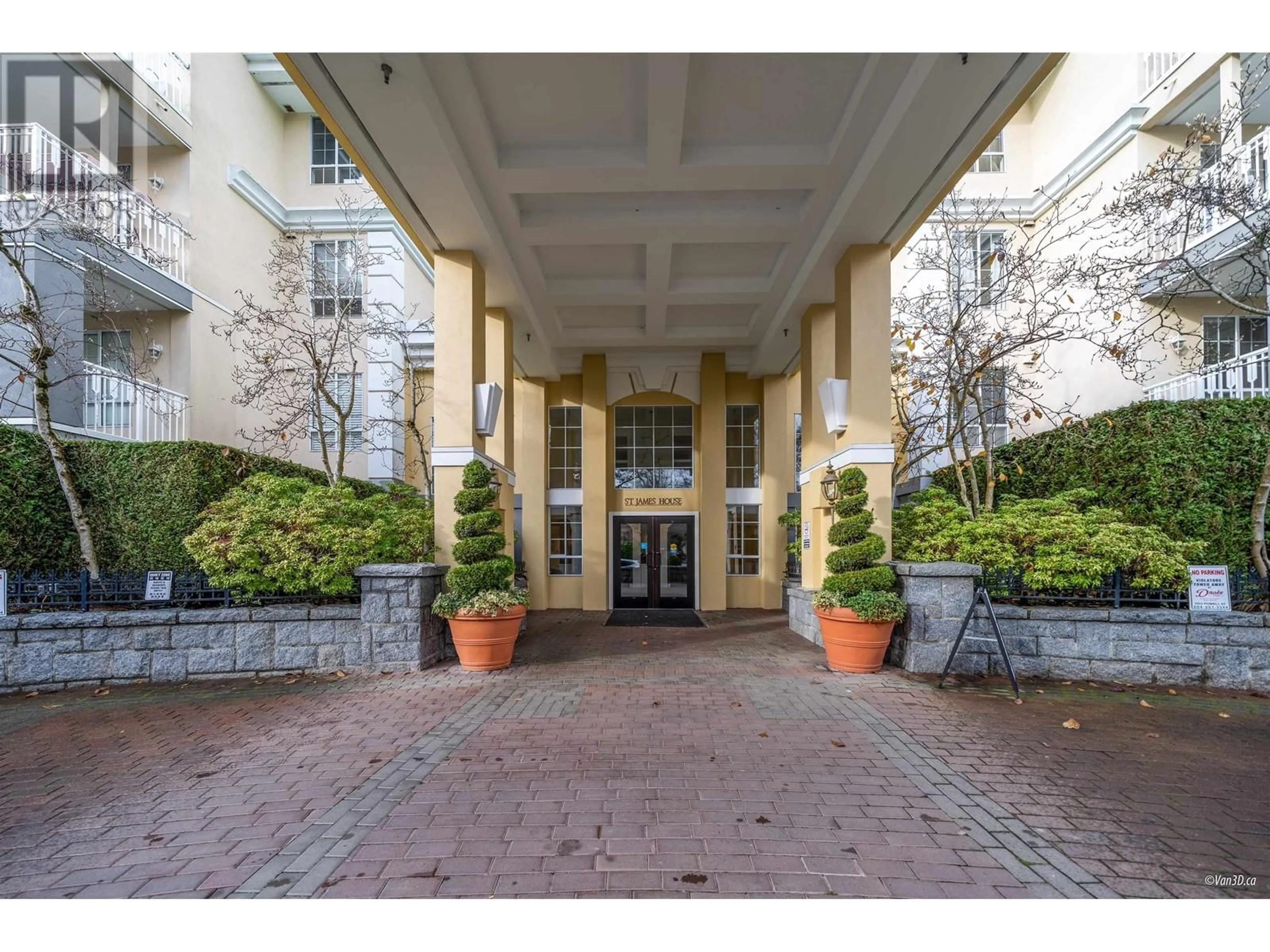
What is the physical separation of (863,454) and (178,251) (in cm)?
1146

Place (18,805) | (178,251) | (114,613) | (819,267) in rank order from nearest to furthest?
(18,805)
(114,613)
(819,267)
(178,251)

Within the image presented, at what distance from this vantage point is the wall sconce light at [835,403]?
7.08m

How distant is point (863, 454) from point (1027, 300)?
3.40 meters

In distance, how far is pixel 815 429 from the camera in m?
8.45

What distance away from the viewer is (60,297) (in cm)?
847

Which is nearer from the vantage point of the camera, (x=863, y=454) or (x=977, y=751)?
(x=977, y=751)

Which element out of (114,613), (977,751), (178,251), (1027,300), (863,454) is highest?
(178,251)

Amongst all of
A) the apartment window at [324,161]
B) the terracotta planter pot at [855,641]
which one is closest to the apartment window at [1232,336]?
the terracotta planter pot at [855,641]

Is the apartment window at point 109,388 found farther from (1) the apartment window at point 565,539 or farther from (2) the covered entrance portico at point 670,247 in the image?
(1) the apartment window at point 565,539

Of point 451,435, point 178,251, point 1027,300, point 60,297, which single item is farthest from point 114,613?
point 1027,300

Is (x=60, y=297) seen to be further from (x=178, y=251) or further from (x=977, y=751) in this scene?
(x=977, y=751)

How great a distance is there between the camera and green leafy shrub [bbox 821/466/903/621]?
239 inches

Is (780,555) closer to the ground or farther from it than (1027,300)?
closer to the ground

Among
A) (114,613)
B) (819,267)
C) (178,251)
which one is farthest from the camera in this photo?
(178,251)
